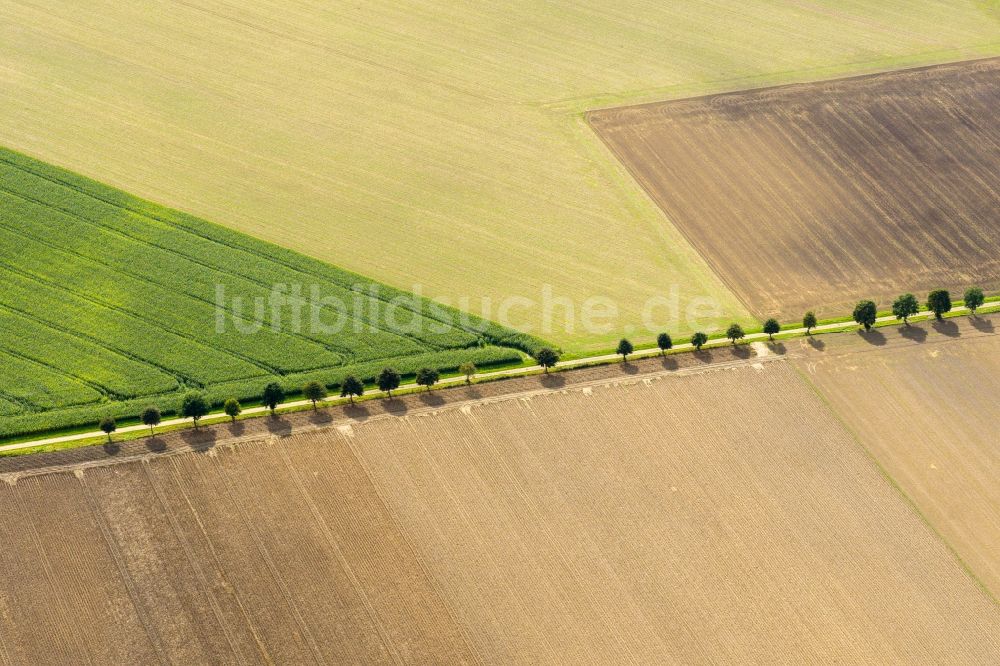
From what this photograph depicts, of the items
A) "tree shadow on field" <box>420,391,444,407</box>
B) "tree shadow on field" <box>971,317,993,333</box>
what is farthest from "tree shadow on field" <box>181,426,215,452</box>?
"tree shadow on field" <box>971,317,993,333</box>

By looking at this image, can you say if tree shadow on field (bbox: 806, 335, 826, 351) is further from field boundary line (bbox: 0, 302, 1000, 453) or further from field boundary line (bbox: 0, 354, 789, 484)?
field boundary line (bbox: 0, 354, 789, 484)

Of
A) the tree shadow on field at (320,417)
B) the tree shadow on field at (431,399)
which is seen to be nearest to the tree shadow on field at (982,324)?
the tree shadow on field at (431,399)

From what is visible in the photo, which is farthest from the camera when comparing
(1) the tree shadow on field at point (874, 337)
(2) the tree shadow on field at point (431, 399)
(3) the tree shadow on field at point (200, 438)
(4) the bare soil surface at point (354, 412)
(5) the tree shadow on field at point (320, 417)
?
(1) the tree shadow on field at point (874, 337)

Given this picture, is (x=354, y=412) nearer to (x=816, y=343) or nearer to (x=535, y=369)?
(x=535, y=369)

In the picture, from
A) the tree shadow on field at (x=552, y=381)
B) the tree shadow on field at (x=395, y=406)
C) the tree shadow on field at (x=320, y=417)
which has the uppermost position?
the tree shadow on field at (x=552, y=381)

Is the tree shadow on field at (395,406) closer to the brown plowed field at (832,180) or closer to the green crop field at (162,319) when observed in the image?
the green crop field at (162,319)

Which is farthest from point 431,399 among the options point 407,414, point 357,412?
point 357,412
